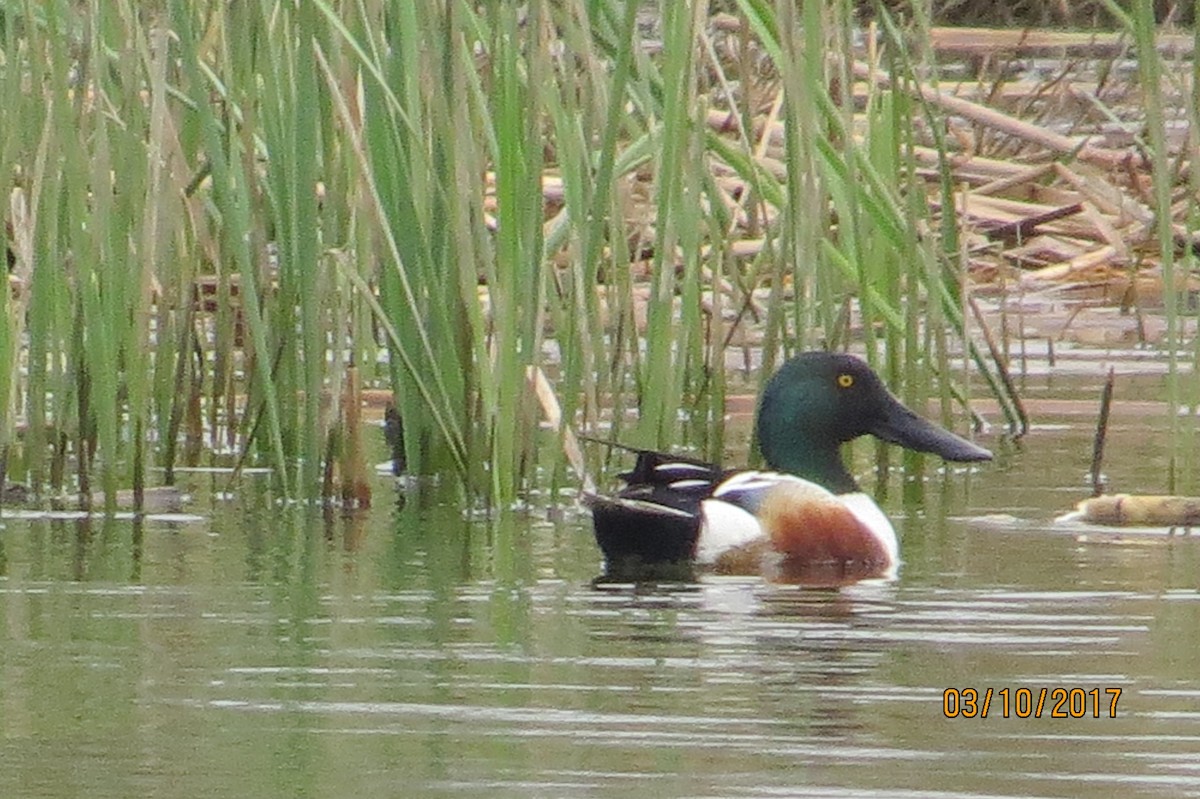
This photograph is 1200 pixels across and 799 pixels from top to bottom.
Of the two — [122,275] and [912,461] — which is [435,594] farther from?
[912,461]

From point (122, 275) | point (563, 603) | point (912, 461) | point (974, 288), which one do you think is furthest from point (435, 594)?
point (974, 288)

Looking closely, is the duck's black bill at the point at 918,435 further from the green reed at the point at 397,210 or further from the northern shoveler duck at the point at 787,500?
the green reed at the point at 397,210

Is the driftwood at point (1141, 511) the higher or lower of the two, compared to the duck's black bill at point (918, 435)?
lower

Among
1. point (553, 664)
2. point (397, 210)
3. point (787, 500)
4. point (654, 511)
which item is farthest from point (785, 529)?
point (553, 664)

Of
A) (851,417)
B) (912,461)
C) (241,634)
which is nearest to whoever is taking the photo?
(241,634)

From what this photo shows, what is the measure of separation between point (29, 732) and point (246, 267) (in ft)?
6.79

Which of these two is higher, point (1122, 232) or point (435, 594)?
point (1122, 232)

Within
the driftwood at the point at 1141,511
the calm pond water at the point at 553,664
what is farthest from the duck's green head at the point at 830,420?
the driftwood at the point at 1141,511

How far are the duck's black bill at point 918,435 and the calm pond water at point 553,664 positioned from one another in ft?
0.68

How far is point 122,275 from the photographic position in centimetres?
600

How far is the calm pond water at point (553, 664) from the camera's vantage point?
3850 mm
